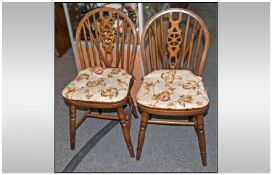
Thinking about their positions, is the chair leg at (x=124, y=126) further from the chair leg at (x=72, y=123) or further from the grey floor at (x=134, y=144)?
the chair leg at (x=72, y=123)

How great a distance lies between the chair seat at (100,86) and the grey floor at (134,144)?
48 cm

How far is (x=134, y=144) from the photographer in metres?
2.00

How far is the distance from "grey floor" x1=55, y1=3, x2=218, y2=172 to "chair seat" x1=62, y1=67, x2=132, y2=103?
481 mm

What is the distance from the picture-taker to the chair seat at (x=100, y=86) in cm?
165

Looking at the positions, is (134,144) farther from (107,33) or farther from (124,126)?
(107,33)

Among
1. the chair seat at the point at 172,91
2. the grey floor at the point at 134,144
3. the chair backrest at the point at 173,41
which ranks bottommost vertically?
the grey floor at the point at 134,144

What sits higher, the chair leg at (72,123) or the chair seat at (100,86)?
the chair seat at (100,86)

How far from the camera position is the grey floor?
1.83m

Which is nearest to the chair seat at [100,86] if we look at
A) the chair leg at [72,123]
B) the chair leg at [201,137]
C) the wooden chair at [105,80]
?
the wooden chair at [105,80]

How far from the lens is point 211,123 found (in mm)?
2141

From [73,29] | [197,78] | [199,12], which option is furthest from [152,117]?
[199,12]

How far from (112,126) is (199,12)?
287 centimetres

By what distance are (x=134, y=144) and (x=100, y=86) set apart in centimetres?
54

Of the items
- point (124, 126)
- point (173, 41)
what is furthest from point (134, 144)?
point (173, 41)
